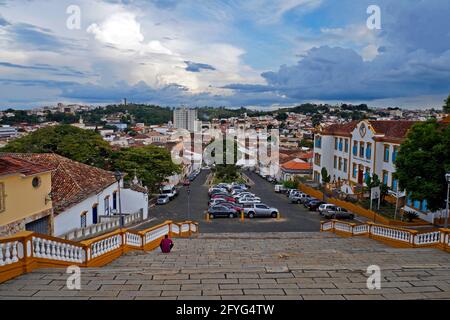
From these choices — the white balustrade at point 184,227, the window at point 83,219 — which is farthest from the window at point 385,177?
the window at point 83,219

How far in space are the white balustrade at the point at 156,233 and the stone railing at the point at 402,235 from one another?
9.08 meters

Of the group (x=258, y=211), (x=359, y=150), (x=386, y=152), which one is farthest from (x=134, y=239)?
(x=359, y=150)

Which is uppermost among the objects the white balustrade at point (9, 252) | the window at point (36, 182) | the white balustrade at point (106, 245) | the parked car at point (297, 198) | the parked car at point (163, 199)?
the window at point (36, 182)

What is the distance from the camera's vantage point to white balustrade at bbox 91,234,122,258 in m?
10.5

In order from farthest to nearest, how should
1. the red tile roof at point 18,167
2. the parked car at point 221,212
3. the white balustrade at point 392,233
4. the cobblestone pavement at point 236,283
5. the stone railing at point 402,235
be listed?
the parked car at point 221,212, the white balustrade at point 392,233, the stone railing at point 402,235, the red tile roof at point 18,167, the cobblestone pavement at point 236,283

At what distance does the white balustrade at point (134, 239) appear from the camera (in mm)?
12861

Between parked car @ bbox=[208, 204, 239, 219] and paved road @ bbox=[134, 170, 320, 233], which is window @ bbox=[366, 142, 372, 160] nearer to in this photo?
paved road @ bbox=[134, 170, 320, 233]

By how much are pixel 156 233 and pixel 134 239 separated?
1.87 m

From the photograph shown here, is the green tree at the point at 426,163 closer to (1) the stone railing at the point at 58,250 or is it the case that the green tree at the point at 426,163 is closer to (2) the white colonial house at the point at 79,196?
Result: (1) the stone railing at the point at 58,250

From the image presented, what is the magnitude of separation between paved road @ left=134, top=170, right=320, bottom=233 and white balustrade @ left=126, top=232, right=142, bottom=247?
9.21 metres

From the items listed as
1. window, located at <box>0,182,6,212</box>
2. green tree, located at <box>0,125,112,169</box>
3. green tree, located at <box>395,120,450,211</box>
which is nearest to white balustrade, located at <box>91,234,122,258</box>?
window, located at <box>0,182,6,212</box>

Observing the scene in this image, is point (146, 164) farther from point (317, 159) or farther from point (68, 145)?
point (317, 159)

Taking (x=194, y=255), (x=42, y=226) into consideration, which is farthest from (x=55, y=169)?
(x=194, y=255)
